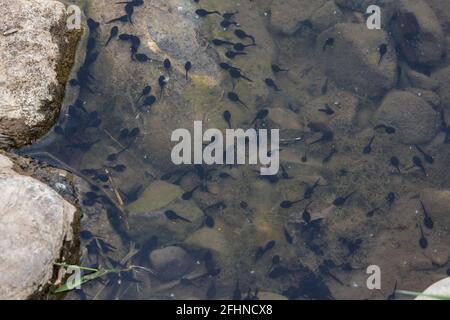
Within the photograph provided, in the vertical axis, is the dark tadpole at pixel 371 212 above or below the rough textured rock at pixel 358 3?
below

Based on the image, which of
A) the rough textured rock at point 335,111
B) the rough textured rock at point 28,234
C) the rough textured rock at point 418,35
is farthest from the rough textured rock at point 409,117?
the rough textured rock at point 28,234

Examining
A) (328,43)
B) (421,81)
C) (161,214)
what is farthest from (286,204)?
(421,81)

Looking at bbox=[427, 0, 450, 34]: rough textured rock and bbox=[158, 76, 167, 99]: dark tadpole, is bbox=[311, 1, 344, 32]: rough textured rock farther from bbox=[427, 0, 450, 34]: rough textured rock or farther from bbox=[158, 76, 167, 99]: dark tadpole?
bbox=[158, 76, 167, 99]: dark tadpole

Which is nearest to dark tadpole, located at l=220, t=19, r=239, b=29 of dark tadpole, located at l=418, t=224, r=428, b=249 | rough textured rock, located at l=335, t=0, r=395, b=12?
rough textured rock, located at l=335, t=0, r=395, b=12

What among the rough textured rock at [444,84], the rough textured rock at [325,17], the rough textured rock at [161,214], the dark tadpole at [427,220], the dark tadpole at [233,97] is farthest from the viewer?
the rough textured rock at [325,17]

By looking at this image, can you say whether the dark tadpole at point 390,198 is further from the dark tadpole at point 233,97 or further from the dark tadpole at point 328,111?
the dark tadpole at point 233,97

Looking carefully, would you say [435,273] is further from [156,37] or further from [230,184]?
[156,37]
